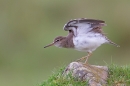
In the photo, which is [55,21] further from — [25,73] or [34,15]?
[25,73]

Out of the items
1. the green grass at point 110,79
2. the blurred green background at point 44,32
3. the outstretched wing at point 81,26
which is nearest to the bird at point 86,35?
the outstretched wing at point 81,26

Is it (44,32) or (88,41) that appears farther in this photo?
(44,32)

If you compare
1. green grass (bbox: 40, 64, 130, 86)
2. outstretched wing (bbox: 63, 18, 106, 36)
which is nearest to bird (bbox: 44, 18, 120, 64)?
outstretched wing (bbox: 63, 18, 106, 36)

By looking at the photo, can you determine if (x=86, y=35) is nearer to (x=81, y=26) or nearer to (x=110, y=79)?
(x=81, y=26)

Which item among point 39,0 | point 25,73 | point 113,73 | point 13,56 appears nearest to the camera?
point 113,73

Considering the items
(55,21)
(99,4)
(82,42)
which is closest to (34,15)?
(55,21)

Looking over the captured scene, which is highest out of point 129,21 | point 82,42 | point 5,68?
point 82,42

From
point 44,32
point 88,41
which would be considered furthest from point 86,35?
point 44,32
